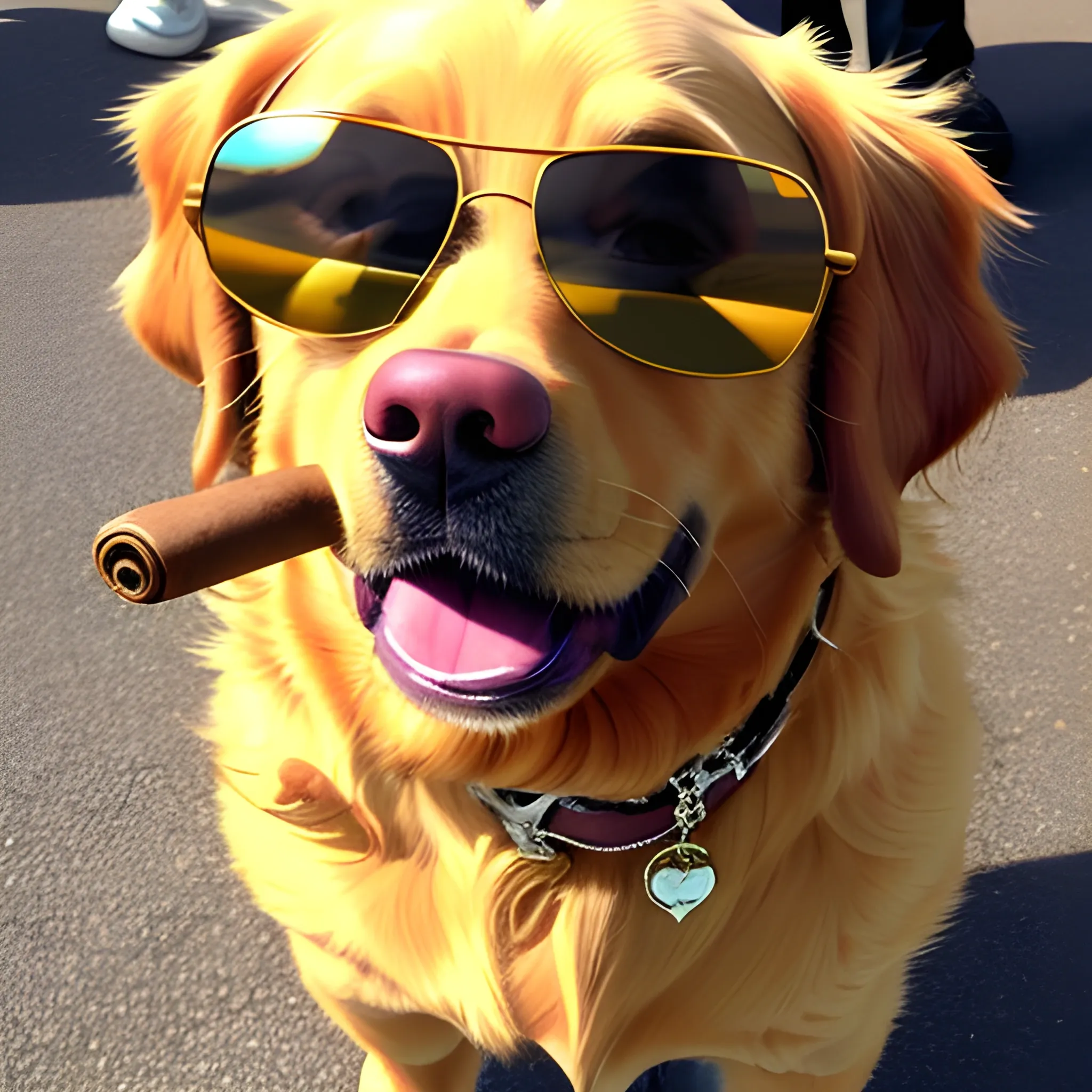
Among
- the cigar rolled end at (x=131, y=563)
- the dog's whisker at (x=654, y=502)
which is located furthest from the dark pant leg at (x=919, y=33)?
the cigar rolled end at (x=131, y=563)

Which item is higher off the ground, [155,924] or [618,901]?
[618,901]

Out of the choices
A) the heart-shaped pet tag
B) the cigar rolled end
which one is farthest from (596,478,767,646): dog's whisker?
the cigar rolled end

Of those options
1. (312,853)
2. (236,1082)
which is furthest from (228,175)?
(236,1082)

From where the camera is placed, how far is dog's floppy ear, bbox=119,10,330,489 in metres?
1.29

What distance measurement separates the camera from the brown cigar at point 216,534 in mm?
905

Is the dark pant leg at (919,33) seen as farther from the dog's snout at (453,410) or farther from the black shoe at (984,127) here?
the dog's snout at (453,410)

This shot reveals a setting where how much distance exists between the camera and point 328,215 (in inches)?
44.0

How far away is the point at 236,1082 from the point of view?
6.17 ft

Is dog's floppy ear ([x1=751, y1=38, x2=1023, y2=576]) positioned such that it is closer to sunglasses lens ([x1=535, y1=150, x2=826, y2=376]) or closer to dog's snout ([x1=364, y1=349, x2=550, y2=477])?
sunglasses lens ([x1=535, y1=150, x2=826, y2=376])

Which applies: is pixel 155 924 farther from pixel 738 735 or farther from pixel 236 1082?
pixel 738 735

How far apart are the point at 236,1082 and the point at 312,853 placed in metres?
0.76

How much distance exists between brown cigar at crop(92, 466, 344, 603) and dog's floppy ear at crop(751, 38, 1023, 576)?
0.56 metres

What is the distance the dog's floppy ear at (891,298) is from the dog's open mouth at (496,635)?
0.24 metres

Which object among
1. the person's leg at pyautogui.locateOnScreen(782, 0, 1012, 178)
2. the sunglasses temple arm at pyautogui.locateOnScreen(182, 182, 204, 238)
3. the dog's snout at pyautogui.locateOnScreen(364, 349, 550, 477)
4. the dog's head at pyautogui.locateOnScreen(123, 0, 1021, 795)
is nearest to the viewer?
the dog's snout at pyautogui.locateOnScreen(364, 349, 550, 477)
